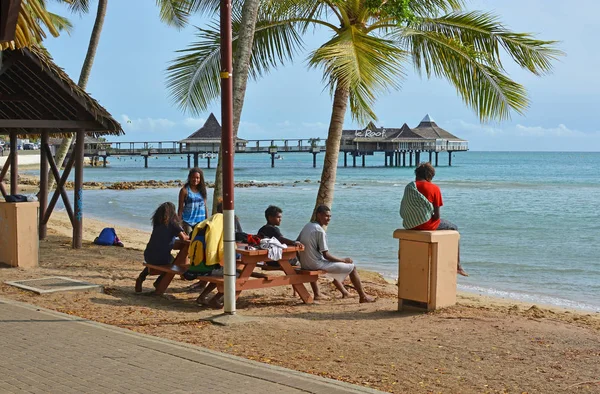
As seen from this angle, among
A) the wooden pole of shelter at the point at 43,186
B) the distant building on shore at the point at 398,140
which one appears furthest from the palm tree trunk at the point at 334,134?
the distant building on shore at the point at 398,140

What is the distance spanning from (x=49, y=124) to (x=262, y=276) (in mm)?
5731

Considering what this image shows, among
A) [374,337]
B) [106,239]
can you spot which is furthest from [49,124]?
[374,337]

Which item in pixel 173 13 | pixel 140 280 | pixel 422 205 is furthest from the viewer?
pixel 173 13

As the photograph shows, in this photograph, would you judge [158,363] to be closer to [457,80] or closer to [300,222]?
[457,80]

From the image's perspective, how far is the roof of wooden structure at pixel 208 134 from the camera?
81.8m

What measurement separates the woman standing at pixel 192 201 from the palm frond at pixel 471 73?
167 inches

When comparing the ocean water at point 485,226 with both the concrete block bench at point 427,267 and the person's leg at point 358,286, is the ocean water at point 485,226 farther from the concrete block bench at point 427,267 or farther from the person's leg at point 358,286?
the concrete block bench at point 427,267

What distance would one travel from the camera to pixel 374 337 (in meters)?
7.33

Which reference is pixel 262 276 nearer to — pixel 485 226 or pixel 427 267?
pixel 427 267

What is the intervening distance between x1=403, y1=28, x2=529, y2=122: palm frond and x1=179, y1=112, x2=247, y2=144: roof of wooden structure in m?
69.9

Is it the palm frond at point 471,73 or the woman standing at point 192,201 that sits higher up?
the palm frond at point 471,73

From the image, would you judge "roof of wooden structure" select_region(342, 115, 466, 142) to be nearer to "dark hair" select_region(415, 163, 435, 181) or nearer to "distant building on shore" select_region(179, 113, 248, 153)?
"distant building on shore" select_region(179, 113, 248, 153)

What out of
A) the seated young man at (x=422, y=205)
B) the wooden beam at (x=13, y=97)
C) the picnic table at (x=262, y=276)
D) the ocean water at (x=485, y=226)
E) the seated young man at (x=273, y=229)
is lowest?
the ocean water at (x=485, y=226)

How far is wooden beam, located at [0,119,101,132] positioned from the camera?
1214cm
